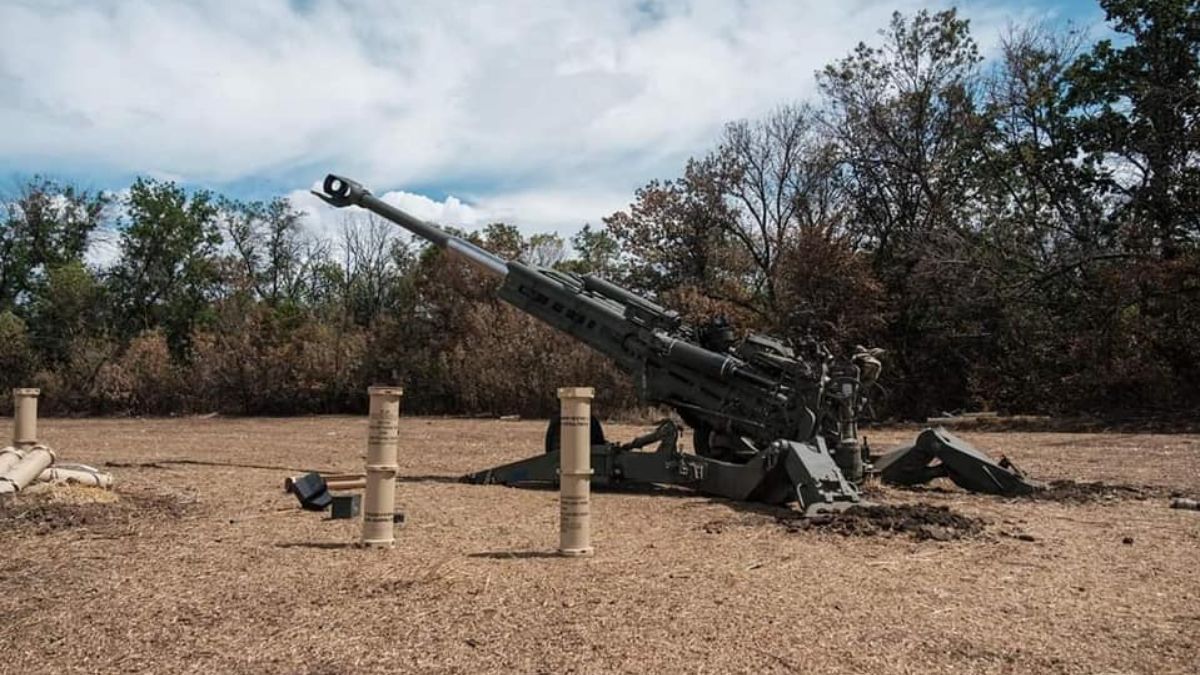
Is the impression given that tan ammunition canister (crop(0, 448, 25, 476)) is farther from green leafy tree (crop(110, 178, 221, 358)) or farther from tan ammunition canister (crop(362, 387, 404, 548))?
green leafy tree (crop(110, 178, 221, 358))

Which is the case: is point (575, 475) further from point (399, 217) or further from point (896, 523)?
point (399, 217)

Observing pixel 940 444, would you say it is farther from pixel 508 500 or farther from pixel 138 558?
pixel 138 558

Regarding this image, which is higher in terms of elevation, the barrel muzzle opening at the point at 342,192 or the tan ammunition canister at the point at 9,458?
the barrel muzzle opening at the point at 342,192

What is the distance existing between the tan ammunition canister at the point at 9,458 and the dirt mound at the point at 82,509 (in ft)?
1.40

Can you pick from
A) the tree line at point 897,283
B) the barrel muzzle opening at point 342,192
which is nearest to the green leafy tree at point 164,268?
the tree line at point 897,283

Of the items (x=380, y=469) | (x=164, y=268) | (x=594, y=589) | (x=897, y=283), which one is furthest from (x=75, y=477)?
(x=164, y=268)

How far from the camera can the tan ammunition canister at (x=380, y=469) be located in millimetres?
6742

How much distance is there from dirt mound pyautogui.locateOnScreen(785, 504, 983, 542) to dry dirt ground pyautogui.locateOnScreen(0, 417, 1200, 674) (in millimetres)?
131

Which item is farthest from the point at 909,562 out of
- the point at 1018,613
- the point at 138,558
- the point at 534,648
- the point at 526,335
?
the point at 526,335

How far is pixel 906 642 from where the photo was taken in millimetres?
4574

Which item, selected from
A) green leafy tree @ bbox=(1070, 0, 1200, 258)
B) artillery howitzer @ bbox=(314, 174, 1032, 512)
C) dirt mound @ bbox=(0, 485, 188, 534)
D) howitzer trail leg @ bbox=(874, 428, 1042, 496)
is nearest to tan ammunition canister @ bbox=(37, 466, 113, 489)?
dirt mound @ bbox=(0, 485, 188, 534)

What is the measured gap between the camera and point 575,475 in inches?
259

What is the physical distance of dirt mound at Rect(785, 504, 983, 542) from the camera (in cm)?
734

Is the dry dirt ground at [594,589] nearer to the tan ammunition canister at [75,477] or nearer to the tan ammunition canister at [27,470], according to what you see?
the tan ammunition canister at [75,477]
